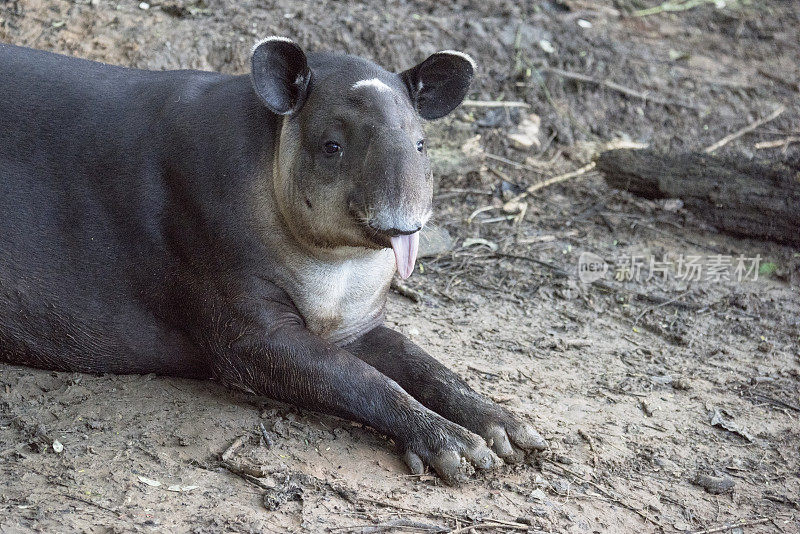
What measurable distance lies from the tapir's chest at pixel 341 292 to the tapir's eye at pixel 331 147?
63 centimetres

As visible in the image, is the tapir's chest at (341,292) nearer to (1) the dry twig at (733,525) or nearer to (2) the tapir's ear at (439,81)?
(2) the tapir's ear at (439,81)

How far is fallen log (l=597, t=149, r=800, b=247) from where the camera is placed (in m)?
8.16

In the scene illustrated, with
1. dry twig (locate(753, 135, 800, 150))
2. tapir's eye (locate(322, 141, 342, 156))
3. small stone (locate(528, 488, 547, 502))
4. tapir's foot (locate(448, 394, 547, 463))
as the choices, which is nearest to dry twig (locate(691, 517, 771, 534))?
small stone (locate(528, 488, 547, 502))

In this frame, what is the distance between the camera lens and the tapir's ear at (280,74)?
190 inches

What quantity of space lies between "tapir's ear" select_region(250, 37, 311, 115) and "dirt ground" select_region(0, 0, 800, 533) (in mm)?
1598

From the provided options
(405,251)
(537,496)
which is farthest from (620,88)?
(537,496)

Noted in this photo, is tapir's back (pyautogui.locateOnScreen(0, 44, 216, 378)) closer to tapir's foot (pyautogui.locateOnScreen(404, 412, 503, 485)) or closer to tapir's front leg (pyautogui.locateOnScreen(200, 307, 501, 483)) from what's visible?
tapir's front leg (pyautogui.locateOnScreen(200, 307, 501, 483))

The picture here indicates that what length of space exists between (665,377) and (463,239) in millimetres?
2273

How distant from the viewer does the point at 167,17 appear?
848cm

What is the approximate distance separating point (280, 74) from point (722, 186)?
4.78 metres

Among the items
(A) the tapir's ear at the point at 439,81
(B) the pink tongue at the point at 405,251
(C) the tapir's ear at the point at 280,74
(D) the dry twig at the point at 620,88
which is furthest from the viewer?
(D) the dry twig at the point at 620,88

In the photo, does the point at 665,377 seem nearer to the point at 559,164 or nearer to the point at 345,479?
the point at 345,479

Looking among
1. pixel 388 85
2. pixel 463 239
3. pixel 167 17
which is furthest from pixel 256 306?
pixel 167 17

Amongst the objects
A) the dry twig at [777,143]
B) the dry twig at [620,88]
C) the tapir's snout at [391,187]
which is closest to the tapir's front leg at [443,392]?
the tapir's snout at [391,187]
